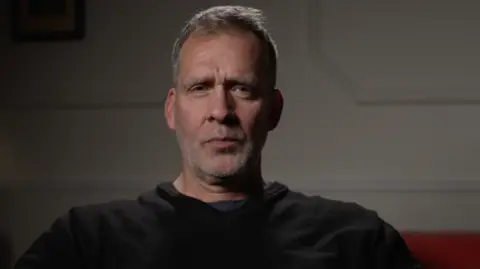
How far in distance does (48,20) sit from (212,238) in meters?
1.12

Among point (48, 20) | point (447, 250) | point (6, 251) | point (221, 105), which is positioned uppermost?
point (48, 20)

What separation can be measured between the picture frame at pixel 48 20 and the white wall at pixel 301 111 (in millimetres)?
33

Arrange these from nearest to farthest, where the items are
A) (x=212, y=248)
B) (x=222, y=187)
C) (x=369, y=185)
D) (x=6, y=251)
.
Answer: (x=212, y=248) → (x=222, y=187) → (x=369, y=185) → (x=6, y=251)

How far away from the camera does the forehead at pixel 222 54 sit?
1.38m

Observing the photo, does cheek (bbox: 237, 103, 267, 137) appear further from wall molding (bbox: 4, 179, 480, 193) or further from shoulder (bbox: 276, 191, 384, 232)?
wall molding (bbox: 4, 179, 480, 193)

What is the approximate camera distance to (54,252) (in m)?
1.32

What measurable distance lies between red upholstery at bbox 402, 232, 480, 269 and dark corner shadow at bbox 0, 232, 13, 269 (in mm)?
1244

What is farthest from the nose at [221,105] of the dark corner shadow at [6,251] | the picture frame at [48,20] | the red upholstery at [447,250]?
the dark corner shadow at [6,251]

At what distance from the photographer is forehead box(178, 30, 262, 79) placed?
138 centimetres

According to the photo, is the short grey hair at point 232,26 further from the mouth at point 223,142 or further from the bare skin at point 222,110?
the mouth at point 223,142

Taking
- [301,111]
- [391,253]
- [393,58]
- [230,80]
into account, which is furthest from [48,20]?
[391,253]

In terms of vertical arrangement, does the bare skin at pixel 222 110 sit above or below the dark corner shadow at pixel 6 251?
above

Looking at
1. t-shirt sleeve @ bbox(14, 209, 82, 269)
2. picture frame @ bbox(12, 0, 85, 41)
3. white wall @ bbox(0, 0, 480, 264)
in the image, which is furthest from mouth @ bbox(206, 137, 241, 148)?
picture frame @ bbox(12, 0, 85, 41)

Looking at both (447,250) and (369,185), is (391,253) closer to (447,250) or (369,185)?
(447,250)
